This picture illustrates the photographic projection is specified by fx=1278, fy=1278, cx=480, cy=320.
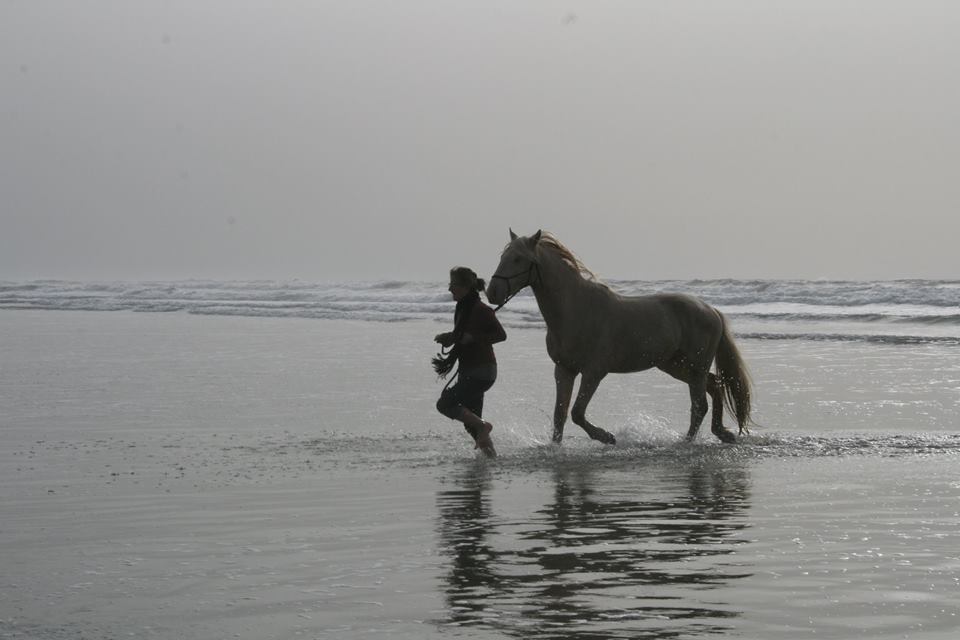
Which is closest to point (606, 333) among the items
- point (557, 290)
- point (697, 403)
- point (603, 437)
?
point (557, 290)

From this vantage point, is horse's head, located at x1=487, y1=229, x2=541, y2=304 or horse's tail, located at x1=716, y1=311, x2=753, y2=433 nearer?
horse's head, located at x1=487, y1=229, x2=541, y2=304

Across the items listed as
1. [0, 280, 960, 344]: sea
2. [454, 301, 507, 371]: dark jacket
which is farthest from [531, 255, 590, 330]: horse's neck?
[0, 280, 960, 344]: sea

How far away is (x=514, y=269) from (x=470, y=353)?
69 centimetres

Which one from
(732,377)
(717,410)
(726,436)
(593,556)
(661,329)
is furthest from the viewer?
(732,377)

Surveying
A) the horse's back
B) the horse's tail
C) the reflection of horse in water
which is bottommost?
the reflection of horse in water

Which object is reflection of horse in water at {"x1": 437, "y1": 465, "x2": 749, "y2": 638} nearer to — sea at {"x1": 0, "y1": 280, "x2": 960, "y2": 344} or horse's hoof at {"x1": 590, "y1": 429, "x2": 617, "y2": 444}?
horse's hoof at {"x1": 590, "y1": 429, "x2": 617, "y2": 444}

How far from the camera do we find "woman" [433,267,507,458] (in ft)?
28.2

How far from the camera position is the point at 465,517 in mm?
6340

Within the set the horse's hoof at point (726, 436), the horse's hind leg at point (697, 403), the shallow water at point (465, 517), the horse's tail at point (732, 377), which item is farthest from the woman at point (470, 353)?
the horse's tail at point (732, 377)

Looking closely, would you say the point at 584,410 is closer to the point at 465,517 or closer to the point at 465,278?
the point at 465,278

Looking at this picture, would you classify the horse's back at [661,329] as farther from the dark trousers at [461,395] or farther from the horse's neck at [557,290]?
the dark trousers at [461,395]

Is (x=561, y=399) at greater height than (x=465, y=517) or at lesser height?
greater

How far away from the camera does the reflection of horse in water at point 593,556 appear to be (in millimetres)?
4395

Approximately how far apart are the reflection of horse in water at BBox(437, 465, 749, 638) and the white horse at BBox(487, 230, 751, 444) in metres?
1.74
